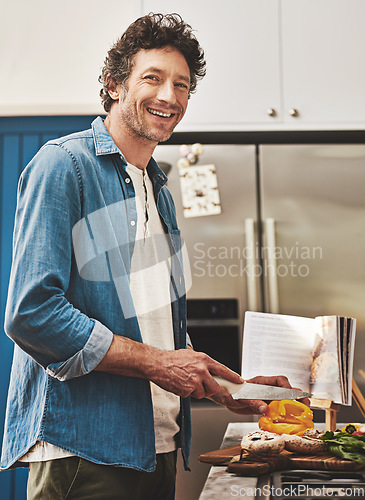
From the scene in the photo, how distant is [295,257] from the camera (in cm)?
218

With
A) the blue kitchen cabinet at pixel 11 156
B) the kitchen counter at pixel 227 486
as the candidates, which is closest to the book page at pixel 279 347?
the kitchen counter at pixel 227 486

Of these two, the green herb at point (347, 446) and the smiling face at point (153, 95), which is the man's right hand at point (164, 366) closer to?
the green herb at point (347, 446)

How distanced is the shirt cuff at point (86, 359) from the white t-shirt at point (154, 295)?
0.58ft

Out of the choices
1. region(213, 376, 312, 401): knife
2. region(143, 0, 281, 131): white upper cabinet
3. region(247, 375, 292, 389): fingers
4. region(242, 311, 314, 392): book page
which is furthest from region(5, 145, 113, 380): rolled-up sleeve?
region(143, 0, 281, 131): white upper cabinet

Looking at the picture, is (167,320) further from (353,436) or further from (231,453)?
(353,436)

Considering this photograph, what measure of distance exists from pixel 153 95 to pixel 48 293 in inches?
19.5

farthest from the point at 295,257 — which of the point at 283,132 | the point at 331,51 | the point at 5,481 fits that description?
the point at 5,481

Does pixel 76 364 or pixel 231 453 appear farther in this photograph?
pixel 231 453

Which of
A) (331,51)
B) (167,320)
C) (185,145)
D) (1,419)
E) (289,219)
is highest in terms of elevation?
(331,51)

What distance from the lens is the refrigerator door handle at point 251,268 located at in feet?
7.05

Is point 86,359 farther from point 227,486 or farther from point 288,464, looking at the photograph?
point 288,464

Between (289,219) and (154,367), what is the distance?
4.47ft

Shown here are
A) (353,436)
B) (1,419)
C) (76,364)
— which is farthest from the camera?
(1,419)

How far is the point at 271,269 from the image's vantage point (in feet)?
7.09
